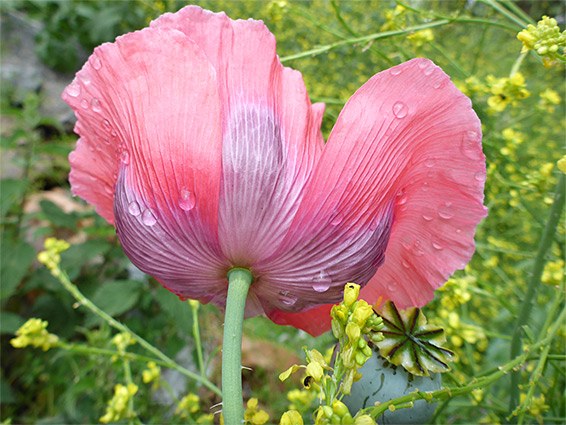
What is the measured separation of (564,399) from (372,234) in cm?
40

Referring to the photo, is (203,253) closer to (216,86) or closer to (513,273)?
(216,86)

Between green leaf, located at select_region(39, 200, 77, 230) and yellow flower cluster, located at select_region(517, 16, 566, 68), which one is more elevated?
yellow flower cluster, located at select_region(517, 16, 566, 68)

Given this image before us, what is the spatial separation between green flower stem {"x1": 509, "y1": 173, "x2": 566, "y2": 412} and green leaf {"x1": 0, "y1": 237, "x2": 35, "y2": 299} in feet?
3.50

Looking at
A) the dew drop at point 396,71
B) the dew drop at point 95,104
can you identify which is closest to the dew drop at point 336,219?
the dew drop at point 396,71

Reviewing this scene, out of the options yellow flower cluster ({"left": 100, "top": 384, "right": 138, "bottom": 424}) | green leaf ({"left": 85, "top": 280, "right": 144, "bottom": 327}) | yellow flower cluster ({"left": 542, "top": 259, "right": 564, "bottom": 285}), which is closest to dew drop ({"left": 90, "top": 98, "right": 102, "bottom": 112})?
yellow flower cluster ({"left": 100, "top": 384, "right": 138, "bottom": 424})

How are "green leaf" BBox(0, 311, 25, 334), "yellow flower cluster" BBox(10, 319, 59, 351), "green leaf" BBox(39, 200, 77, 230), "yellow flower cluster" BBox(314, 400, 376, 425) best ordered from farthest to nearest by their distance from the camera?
"green leaf" BBox(39, 200, 77, 230) → "green leaf" BBox(0, 311, 25, 334) → "yellow flower cluster" BBox(10, 319, 59, 351) → "yellow flower cluster" BBox(314, 400, 376, 425)

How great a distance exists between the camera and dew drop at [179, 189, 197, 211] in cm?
31

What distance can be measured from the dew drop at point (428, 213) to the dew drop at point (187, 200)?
18 centimetres

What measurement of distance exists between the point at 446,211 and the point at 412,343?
3.9 inches

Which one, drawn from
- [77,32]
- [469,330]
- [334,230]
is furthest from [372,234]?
[77,32]

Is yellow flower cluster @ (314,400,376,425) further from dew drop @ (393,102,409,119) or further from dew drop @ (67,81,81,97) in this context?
dew drop @ (67,81,81,97)

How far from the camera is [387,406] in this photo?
0.84 ft

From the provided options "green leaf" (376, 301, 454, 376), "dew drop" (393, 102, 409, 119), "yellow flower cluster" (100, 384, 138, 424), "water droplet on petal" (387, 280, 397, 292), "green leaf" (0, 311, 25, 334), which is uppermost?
"dew drop" (393, 102, 409, 119)

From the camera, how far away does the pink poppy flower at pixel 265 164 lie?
1.01 feet
